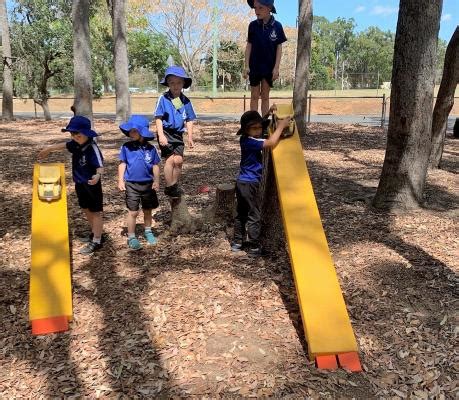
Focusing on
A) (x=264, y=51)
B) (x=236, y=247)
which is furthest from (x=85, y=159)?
(x=264, y=51)

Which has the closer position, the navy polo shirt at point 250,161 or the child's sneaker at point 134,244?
the navy polo shirt at point 250,161

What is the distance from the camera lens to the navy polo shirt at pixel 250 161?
4.20m

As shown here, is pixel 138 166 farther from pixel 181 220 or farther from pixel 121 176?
pixel 181 220

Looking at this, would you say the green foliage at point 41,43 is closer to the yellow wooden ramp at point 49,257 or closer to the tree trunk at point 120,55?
the tree trunk at point 120,55

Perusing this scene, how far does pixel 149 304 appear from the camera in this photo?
3.73 m

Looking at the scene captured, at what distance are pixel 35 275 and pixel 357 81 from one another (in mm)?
63848

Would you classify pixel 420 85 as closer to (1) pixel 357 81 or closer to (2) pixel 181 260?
(2) pixel 181 260

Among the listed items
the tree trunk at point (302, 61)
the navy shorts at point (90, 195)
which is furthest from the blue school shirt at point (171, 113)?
the tree trunk at point (302, 61)

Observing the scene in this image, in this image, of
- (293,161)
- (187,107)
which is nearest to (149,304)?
(293,161)

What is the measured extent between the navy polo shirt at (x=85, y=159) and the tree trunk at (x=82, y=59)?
14.6ft

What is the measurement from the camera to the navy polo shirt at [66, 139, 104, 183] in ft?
14.3

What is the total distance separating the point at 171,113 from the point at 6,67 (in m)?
17.8

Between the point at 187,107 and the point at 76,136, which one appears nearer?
the point at 76,136

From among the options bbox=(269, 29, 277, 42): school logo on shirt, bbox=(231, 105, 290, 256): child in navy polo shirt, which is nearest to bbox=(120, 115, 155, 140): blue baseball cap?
bbox=(231, 105, 290, 256): child in navy polo shirt
